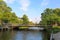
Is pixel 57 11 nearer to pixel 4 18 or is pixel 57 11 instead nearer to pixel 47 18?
pixel 47 18

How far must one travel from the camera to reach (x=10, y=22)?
12388 centimetres

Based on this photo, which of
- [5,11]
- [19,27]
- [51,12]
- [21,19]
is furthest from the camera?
[21,19]

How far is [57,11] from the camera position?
136m

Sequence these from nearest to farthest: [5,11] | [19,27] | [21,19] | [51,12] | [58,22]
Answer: [5,11], [58,22], [19,27], [51,12], [21,19]

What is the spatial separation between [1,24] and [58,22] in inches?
1223

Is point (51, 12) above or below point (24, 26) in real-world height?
above

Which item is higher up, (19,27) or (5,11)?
(5,11)

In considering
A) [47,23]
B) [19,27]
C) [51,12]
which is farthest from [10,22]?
[51,12]

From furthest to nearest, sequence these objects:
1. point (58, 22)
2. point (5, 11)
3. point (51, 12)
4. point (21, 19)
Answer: point (21, 19)
point (51, 12)
point (58, 22)
point (5, 11)

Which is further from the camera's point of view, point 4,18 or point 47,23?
point 47,23

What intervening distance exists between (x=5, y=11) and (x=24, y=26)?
19.7 meters

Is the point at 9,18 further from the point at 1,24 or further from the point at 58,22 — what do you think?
the point at 58,22

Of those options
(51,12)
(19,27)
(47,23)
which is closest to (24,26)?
(19,27)

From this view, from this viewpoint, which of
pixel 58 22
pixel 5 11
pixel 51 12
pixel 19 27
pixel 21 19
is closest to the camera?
pixel 5 11
